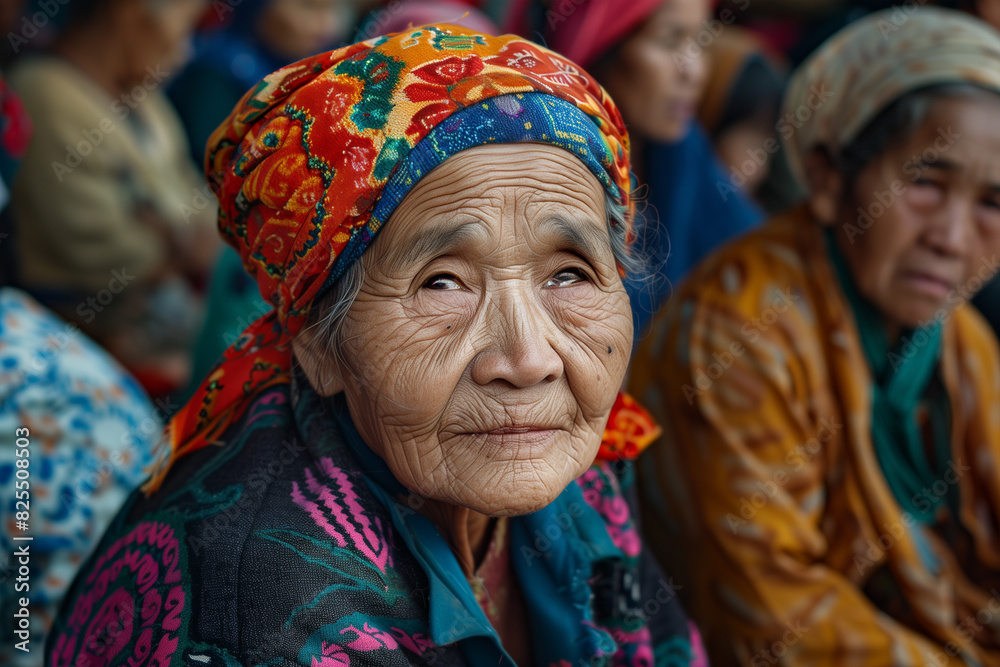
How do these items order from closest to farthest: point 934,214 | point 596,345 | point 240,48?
1. point 596,345
2. point 934,214
3. point 240,48

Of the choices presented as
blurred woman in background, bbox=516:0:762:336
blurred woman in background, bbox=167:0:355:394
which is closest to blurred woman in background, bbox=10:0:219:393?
blurred woman in background, bbox=167:0:355:394

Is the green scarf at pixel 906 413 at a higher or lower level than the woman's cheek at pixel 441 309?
lower

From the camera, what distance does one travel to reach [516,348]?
4.57 feet

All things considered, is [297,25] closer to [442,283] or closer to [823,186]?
[823,186]

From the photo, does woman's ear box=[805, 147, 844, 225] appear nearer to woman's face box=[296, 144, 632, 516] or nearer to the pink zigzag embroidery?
woman's face box=[296, 144, 632, 516]

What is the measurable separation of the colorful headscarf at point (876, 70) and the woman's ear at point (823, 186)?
37mm

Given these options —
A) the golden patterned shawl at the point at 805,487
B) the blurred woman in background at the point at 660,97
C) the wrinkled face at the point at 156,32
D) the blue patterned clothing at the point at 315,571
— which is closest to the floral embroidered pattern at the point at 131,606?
the blue patterned clothing at the point at 315,571

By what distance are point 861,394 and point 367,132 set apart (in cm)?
178

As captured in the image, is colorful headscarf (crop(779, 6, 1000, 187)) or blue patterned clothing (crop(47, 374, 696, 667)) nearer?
blue patterned clothing (crop(47, 374, 696, 667))

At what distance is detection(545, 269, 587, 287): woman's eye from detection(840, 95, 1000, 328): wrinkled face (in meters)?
1.39

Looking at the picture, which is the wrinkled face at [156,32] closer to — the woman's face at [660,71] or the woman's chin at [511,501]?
the woman's face at [660,71]

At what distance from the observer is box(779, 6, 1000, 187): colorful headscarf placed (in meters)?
2.45

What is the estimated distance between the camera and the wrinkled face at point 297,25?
5.15m

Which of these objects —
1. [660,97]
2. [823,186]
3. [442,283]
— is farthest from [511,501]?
[660,97]
